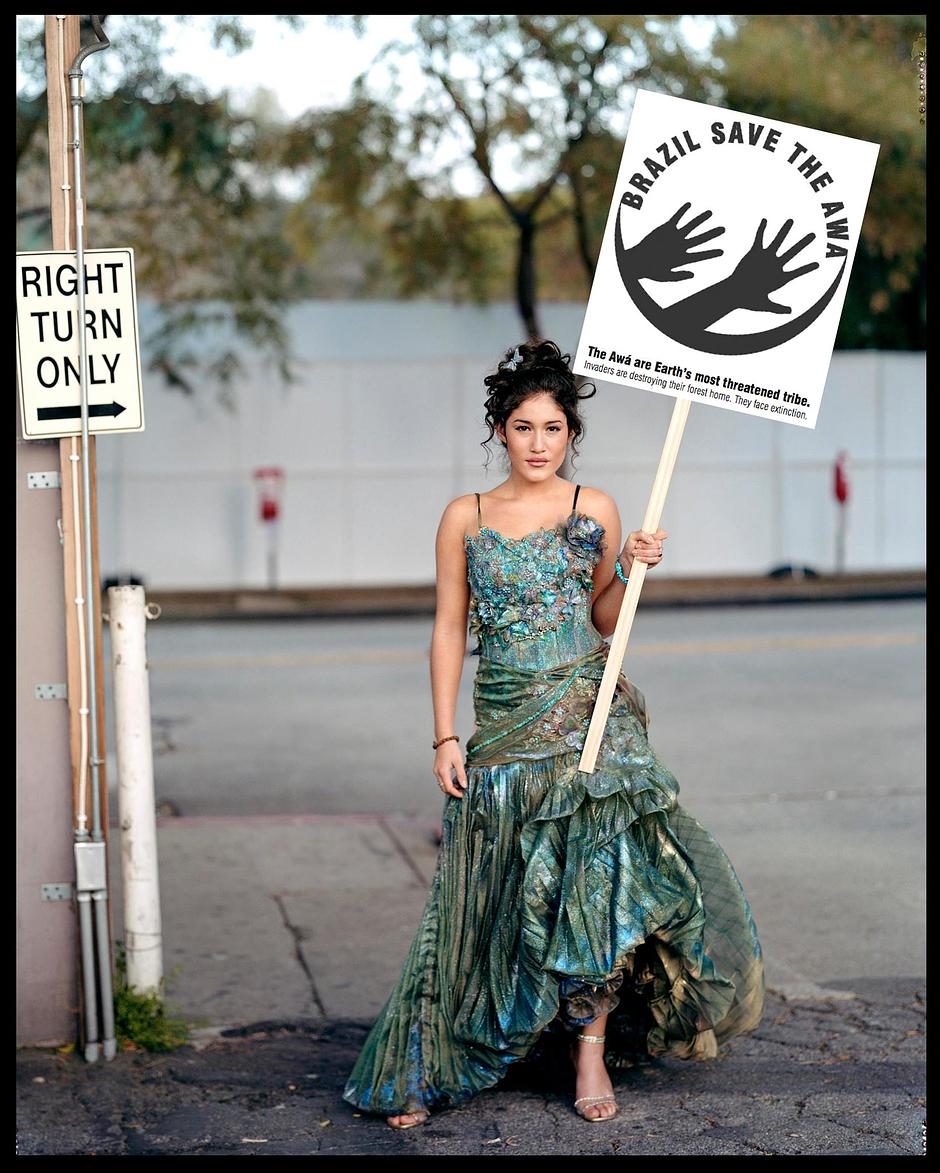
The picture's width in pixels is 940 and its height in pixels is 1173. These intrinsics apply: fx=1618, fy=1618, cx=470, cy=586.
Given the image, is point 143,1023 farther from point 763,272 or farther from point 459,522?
point 763,272

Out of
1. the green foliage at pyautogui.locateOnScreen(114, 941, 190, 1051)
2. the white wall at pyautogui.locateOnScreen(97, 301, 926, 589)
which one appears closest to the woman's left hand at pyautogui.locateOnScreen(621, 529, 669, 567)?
the green foliage at pyautogui.locateOnScreen(114, 941, 190, 1051)

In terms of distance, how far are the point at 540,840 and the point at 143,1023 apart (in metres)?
1.53

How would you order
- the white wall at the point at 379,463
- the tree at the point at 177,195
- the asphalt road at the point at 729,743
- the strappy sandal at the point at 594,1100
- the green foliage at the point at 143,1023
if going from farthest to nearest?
the white wall at the point at 379,463 < the tree at the point at 177,195 < the asphalt road at the point at 729,743 < the green foliage at the point at 143,1023 < the strappy sandal at the point at 594,1100

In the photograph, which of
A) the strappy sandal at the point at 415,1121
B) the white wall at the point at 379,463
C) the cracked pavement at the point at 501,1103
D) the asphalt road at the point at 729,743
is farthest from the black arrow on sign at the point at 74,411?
the white wall at the point at 379,463

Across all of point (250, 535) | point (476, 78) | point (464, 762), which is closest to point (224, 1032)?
point (464, 762)

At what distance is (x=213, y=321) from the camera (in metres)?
19.6

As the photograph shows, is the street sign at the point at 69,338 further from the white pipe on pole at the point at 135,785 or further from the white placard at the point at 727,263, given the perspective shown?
the white placard at the point at 727,263

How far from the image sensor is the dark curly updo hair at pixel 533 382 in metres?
4.44

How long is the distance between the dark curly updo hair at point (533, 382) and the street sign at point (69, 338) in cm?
107

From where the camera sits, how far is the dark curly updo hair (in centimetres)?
444

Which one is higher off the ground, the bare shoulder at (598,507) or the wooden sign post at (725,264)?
the wooden sign post at (725,264)

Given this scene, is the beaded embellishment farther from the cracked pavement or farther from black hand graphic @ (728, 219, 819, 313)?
the cracked pavement

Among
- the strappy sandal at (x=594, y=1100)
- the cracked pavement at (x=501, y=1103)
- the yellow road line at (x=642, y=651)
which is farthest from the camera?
the yellow road line at (x=642, y=651)
